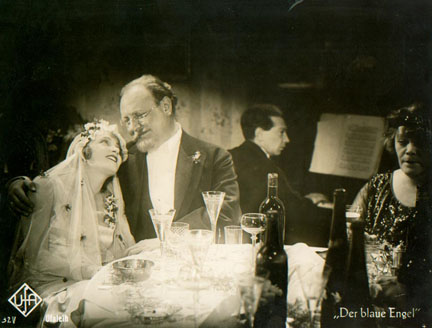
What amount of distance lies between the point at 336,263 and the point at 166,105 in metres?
0.96

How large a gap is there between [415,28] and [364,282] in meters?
1.07

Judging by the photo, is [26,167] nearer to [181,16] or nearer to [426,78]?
[181,16]

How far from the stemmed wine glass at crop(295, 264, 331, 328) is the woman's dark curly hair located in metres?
0.59

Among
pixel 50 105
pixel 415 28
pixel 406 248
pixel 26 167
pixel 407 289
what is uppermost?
pixel 415 28

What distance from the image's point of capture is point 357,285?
1494mm

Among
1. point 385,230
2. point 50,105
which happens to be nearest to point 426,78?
point 385,230

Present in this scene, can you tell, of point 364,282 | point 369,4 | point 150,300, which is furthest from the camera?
point 369,4

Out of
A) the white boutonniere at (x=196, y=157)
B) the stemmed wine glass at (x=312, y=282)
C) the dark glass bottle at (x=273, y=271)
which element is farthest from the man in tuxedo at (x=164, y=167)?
the stemmed wine glass at (x=312, y=282)

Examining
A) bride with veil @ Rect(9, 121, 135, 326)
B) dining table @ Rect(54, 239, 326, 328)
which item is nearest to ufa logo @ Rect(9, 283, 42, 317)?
bride with veil @ Rect(9, 121, 135, 326)

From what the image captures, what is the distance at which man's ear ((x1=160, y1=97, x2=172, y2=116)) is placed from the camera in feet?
5.44

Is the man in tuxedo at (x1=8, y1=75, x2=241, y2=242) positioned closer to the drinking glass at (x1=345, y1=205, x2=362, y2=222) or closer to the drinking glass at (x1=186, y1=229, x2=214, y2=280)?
the drinking glass at (x1=186, y1=229, x2=214, y2=280)


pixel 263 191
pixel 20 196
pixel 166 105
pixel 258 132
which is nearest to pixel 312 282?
pixel 263 191

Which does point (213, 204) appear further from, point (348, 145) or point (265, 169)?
point (348, 145)

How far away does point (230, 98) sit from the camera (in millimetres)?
1627
